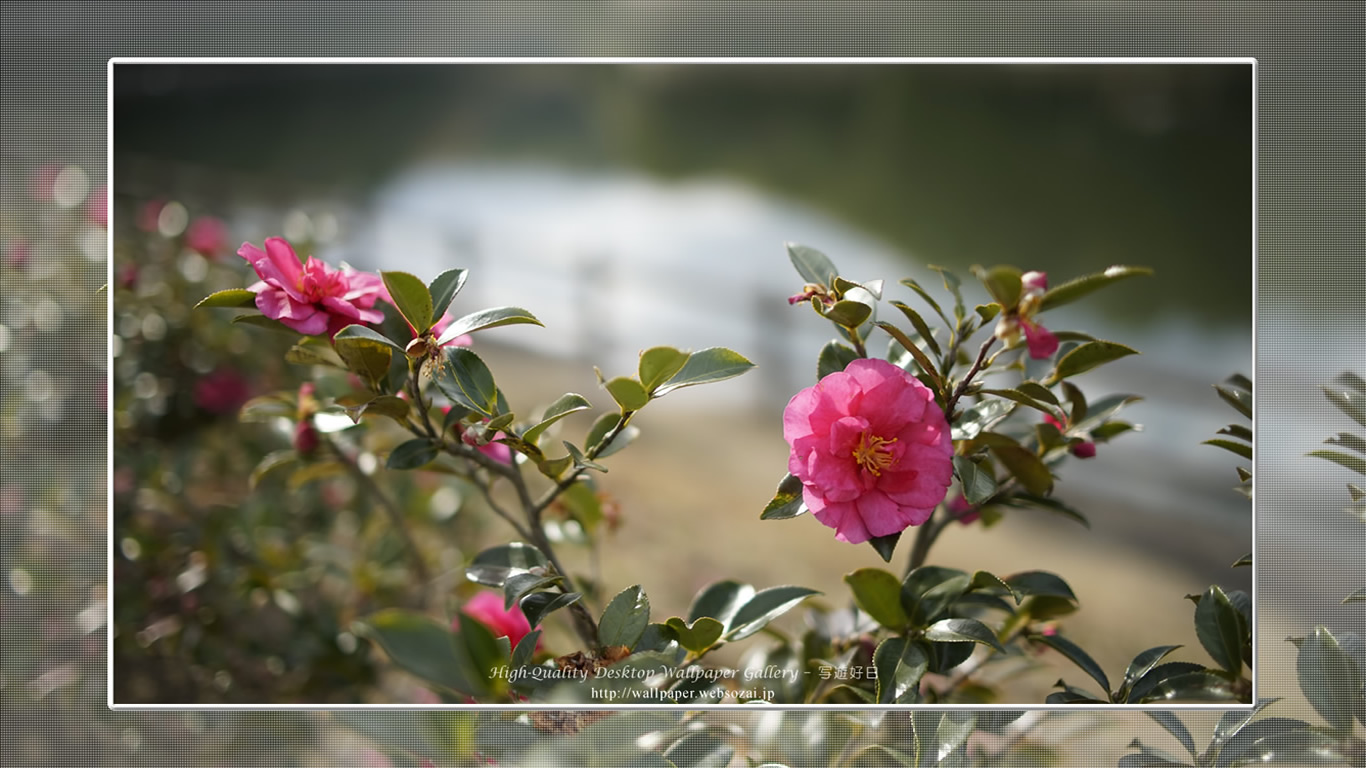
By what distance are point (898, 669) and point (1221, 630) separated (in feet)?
0.82

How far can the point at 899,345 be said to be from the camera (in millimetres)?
542

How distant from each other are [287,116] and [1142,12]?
0.87 metres

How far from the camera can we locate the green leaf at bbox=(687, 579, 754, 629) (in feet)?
1.84

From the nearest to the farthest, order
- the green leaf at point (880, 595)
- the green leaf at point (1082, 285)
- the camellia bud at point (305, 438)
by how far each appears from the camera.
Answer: the green leaf at point (1082, 285), the green leaf at point (880, 595), the camellia bud at point (305, 438)

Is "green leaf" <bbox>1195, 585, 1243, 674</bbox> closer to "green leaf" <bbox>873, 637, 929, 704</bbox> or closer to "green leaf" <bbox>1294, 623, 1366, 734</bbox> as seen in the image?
"green leaf" <bbox>1294, 623, 1366, 734</bbox>

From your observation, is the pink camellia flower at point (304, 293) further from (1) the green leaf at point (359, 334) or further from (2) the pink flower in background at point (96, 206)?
(2) the pink flower in background at point (96, 206)

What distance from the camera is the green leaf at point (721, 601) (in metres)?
0.56

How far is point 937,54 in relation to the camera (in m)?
0.64

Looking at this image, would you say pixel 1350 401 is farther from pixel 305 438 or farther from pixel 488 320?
pixel 305 438

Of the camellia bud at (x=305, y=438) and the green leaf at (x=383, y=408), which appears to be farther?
the camellia bud at (x=305, y=438)

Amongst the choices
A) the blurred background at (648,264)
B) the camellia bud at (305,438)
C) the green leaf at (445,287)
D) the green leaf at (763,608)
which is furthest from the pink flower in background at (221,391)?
the green leaf at (763,608)

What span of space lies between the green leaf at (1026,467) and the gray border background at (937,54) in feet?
0.68

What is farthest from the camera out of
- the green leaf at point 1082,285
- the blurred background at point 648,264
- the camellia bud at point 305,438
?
the blurred background at point 648,264

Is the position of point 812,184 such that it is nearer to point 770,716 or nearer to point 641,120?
point 641,120
